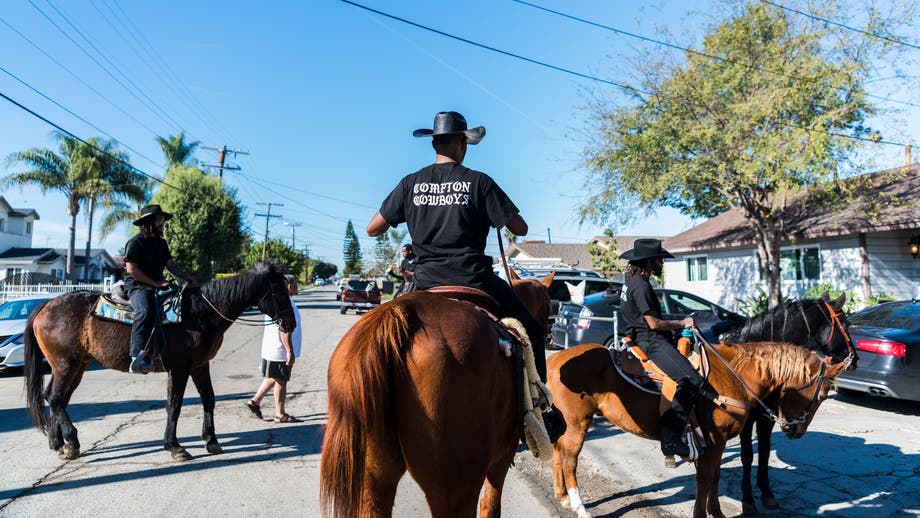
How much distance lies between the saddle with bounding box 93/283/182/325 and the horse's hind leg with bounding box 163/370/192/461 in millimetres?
618

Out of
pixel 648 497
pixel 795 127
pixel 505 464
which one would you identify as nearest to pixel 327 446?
pixel 505 464

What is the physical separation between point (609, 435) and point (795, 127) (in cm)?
1061

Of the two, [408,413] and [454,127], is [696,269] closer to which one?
[454,127]

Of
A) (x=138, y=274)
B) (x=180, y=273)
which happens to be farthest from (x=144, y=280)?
(x=180, y=273)

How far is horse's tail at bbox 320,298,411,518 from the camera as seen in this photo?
194 cm

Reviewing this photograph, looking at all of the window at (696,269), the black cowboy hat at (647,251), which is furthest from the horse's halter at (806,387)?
the window at (696,269)

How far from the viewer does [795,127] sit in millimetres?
12930

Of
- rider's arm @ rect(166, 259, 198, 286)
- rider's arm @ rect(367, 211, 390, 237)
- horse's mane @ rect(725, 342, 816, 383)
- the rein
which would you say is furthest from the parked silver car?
horse's mane @ rect(725, 342, 816, 383)

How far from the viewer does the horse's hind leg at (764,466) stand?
436 centimetres

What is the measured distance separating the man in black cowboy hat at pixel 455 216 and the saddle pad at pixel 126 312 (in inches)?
157

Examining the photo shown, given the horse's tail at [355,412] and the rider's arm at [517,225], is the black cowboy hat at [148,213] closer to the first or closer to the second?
the rider's arm at [517,225]

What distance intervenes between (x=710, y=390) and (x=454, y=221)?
2810 mm

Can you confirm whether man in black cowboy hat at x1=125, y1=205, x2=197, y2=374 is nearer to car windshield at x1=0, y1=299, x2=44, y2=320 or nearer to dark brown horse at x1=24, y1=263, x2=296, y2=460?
dark brown horse at x1=24, y1=263, x2=296, y2=460

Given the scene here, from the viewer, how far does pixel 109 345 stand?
577 centimetres
